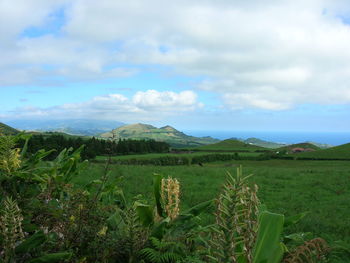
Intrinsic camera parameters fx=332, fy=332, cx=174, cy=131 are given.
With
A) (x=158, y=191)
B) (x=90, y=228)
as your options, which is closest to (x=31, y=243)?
(x=90, y=228)

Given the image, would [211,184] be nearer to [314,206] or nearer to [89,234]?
[314,206]

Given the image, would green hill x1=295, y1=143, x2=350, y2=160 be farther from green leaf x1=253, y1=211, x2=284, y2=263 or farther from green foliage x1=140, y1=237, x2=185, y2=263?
green leaf x1=253, y1=211, x2=284, y2=263

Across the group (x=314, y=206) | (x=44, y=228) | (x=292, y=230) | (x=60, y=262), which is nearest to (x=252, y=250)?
(x=60, y=262)

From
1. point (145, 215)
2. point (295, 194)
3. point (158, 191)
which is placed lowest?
point (295, 194)

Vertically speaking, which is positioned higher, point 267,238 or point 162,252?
point 267,238

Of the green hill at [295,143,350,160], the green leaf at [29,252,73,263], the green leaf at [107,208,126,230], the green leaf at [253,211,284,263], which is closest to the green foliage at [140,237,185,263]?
the green leaf at [107,208,126,230]

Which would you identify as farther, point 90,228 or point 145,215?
point 145,215

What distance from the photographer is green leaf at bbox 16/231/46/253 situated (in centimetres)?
286

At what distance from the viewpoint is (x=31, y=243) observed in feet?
9.46

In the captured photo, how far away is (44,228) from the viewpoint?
3256mm

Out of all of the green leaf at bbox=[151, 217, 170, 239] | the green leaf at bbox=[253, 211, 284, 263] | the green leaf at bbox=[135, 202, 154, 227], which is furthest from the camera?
the green leaf at bbox=[135, 202, 154, 227]

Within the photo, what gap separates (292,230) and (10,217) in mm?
7208

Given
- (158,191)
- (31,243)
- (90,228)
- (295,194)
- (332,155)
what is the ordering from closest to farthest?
(31,243) < (90,228) < (158,191) < (295,194) < (332,155)

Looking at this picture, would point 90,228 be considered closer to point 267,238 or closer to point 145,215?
point 145,215
